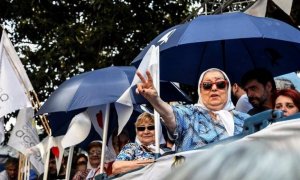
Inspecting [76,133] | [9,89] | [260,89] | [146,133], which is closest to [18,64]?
[9,89]

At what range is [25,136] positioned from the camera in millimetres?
9383

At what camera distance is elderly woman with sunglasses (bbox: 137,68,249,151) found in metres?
4.91

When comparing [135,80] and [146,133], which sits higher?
[135,80]

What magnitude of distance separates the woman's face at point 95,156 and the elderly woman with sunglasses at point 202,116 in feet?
9.66

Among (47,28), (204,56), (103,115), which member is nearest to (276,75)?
(204,56)

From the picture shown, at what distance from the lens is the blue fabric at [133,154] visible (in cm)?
574

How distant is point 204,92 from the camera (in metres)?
5.21

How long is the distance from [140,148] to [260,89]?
0.98 meters

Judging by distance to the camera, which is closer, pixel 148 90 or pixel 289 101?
pixel 148 90

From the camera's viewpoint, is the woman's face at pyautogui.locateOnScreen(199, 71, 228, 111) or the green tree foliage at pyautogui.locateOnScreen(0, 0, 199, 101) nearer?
the woman's face at pyautogui.locateOnScreen(199, 71, 228, 111)

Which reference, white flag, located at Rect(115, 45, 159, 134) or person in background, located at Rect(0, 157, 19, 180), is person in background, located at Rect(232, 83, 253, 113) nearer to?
white flag, located at Rect(115, 45, 159, 134)

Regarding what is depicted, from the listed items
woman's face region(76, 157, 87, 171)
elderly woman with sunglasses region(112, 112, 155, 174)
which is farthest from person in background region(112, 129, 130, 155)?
woman's face region(76, 157, 87, 171)

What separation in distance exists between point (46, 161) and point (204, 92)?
3796 millimetres

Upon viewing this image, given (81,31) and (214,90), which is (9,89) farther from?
(81,31)
